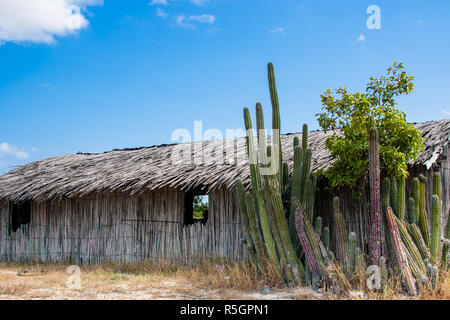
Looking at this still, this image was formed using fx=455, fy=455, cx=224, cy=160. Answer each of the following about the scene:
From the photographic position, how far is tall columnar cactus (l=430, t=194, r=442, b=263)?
252 inches

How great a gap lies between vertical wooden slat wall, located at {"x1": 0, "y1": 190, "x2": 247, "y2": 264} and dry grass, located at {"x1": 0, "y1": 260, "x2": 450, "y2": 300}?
55 cm

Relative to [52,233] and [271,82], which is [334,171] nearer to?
[271,82]

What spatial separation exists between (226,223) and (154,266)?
1.75 meters

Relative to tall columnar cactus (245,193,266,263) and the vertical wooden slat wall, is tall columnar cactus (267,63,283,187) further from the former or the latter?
the vertical wooden slat wall

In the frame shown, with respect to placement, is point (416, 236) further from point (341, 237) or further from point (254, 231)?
point (254, 231)

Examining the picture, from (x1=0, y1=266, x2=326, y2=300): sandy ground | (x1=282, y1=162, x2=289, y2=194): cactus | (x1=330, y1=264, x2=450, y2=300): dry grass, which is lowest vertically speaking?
(x1=0, y1=266, x2=326, y2=300): sandy ground

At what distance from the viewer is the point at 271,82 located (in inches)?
270

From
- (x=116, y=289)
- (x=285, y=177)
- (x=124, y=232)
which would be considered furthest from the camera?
(x=124, y=232)

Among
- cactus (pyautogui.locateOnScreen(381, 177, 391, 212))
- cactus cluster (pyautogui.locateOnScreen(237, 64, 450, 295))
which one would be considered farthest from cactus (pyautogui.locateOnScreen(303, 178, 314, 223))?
cactus (pyautogui.locateOnScreen(381, 177, 391, 212))

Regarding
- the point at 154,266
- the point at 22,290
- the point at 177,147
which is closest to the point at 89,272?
the point at 154,266

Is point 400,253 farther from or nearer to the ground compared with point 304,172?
nearer to the ground

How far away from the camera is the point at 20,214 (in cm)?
1258

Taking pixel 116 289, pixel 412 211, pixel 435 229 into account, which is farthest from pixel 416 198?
pixel 116 289

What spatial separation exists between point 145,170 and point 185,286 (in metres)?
3.52
